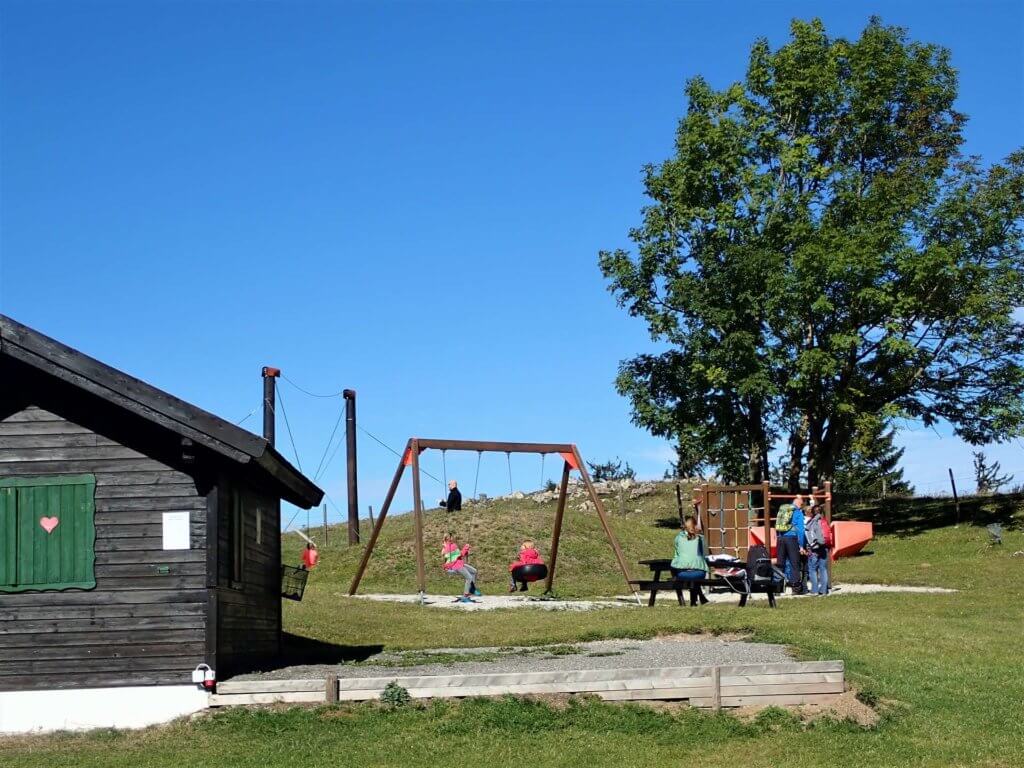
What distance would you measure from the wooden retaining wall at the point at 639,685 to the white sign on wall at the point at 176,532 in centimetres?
185

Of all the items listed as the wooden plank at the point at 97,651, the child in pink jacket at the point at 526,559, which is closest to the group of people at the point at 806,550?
the child in pink jacket at the point at 526,559

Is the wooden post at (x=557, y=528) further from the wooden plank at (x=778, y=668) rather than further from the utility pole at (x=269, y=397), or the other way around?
the wooden plank at (x=778, y=668)

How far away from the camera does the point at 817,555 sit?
2689cm

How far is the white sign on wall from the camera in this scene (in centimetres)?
1502

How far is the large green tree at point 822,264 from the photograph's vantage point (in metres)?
40.6

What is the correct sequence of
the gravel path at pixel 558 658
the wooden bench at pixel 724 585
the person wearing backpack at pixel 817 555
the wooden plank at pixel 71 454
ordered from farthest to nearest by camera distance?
the person wearing backpack at pixel 817 555, the wooden bench at pixel 724 585, the gravel path at pixel 558 658, the wooden plank at pixel 71 454

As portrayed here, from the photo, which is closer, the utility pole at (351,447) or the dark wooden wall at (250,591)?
the dark wooden wall at (250,591)

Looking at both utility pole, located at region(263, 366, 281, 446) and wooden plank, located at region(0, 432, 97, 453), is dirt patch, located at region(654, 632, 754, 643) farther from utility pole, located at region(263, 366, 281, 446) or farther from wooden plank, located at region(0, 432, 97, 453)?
utility pole, located at region(263, 366, 281, 446)

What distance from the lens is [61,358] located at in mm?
14750

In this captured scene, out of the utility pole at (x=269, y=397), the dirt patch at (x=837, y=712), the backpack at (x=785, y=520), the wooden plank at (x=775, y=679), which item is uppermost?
the utility pole at (x=269, y=397)

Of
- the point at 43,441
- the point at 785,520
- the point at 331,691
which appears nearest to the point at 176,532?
the point at 43,441

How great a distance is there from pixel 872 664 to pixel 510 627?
7.58 m

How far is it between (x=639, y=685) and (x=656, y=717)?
0.56 metres

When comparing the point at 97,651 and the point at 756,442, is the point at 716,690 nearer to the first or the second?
the point at 97,651
